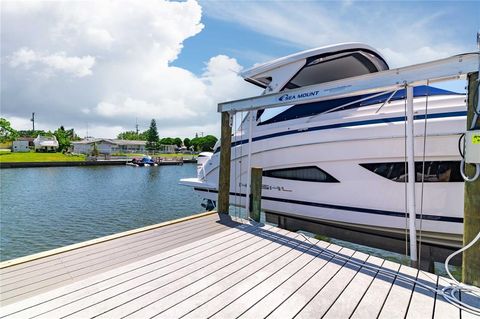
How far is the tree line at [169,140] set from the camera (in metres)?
88.6

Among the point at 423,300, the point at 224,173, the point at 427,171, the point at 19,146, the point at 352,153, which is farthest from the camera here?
the point at 19,146

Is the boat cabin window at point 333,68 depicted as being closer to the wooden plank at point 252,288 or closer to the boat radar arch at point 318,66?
the boat radar arch at point 318,66

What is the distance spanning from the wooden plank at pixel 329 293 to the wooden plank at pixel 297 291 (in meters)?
0.05

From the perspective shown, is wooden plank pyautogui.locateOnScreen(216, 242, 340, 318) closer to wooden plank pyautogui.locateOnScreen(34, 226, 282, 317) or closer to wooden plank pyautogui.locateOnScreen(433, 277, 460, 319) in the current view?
wooden plank pyautogui.locateOnScreen(34, 226, 282, 317)

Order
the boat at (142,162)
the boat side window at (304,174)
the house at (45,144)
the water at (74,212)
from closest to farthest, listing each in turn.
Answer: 1. the boat side window at (304,174)
2. the water at (74,212)
3. the boat at (142,162)
4. the house at (45,144)

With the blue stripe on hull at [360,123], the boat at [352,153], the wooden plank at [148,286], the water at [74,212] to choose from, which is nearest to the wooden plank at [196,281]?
the wooden plank at [148,286]

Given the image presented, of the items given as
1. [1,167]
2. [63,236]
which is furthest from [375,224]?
[1,167]

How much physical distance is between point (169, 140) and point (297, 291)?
10525cm

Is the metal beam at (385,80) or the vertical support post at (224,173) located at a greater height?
the metal beam at (385,80)

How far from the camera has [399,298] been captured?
9.85 ft

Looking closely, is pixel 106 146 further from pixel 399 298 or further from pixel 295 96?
pixel 399 298

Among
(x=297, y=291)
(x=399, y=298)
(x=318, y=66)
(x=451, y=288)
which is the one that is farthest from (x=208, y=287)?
(x=318, y=66)

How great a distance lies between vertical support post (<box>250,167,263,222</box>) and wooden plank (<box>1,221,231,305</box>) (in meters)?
2.31

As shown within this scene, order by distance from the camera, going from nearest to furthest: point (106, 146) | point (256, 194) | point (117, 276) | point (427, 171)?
point (117, 276) < point (427, 171) < point (256, 194) < point (106, 146)
